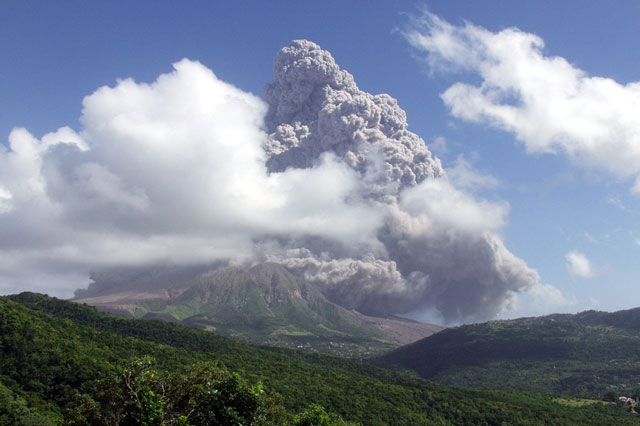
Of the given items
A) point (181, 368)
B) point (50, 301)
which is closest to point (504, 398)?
point (181, 368)

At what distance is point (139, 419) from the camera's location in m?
26.4

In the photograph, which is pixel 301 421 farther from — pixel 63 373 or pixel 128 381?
pixel 63 373

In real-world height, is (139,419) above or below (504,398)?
above

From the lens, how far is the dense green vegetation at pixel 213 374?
A: 71.8 meters

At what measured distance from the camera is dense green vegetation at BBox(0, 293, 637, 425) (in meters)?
71.8

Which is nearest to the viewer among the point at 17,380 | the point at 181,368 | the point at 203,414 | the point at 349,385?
the point at 203,414

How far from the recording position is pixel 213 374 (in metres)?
33.6

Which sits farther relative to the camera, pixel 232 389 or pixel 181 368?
pixel 181 368

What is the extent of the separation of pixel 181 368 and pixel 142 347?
48.6 ft

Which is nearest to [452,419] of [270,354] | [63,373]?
[270,354]

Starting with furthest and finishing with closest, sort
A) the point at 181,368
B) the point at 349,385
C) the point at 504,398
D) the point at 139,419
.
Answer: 1. the point at 504,398
2. the point at 349,385
3. the point at 181,368
4. the point at 139,419

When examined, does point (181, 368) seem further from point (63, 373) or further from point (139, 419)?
point (139, 419)

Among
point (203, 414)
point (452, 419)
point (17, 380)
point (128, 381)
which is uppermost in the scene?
point (128, 381)

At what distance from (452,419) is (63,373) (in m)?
82.7
